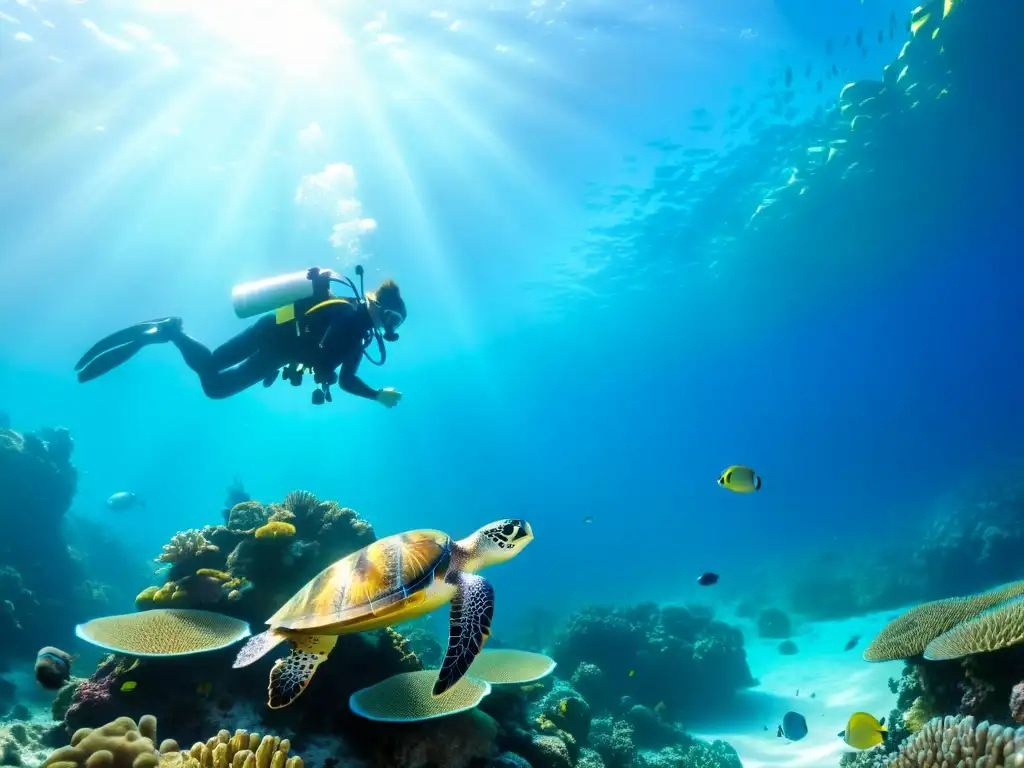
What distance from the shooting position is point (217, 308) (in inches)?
1407

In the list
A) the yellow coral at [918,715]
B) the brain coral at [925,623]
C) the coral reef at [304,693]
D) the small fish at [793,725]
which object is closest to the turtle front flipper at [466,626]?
the coral reef at [304,693]

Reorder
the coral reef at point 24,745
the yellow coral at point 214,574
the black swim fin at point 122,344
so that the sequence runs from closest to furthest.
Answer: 1. the coral reef at point 24,745
2. the yellow coral at point 214,574
3. the black swim fin at point 122,344

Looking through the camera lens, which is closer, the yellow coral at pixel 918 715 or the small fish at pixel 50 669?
the small fish at pixel 50 669

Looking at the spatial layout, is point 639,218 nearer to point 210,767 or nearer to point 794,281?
point 794,281

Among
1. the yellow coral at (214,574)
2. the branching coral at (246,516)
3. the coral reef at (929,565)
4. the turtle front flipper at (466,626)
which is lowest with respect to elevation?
the turtle front flipper at (466,626)

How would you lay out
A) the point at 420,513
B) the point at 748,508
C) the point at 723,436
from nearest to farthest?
the point at 748,508, the point at 420,513, the point at 723,436

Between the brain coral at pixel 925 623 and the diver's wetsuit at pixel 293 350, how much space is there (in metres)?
6.91

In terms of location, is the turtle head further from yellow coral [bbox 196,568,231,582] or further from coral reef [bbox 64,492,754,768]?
yellow coral [bbox 196,568,231,582]

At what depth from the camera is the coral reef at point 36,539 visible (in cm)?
1288

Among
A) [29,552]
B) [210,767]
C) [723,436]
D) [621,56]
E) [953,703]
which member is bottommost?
[210,767]

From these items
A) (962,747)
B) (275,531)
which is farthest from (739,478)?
(275,531)

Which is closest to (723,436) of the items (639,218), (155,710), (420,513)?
(420,513)

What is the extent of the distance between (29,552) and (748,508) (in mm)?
86522

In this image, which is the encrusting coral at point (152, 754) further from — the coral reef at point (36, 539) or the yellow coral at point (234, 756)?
the coral reef at point (36, 539)
